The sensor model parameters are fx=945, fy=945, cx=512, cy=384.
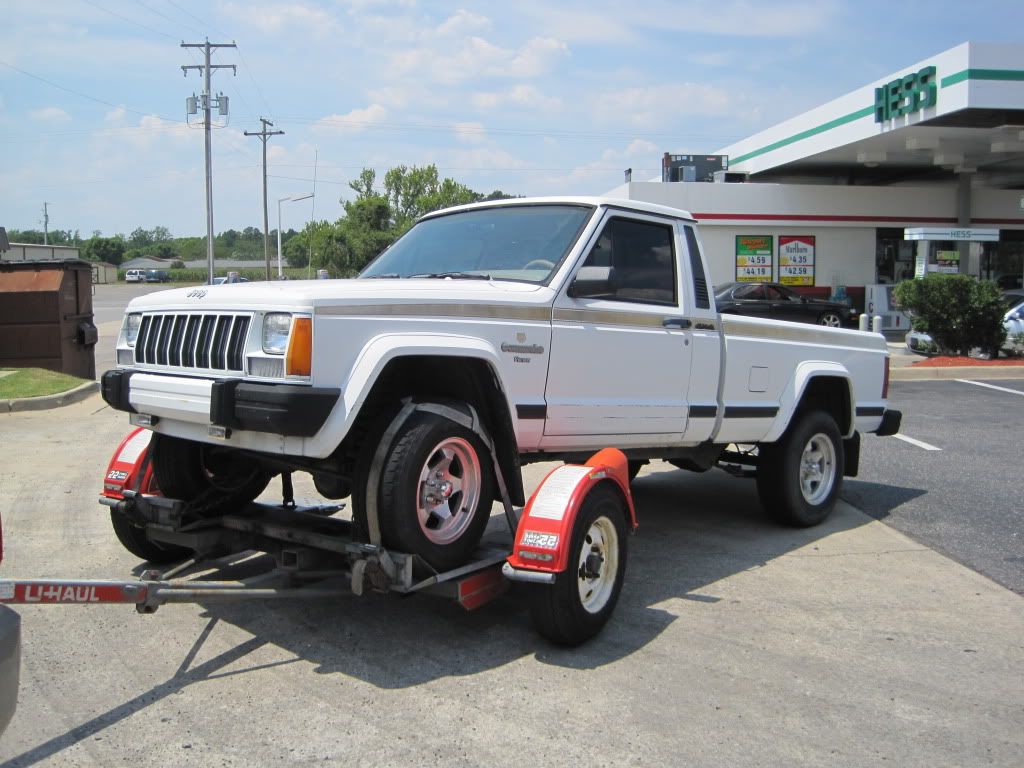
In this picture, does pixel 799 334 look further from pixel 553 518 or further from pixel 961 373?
pixel 961 373

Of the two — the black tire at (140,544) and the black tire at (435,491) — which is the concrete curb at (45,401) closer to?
the black tire at (140,544)

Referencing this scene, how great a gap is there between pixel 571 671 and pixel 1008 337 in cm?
1825

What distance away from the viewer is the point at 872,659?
14.8 ft

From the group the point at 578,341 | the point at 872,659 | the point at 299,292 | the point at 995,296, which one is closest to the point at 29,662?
the point at 299,292

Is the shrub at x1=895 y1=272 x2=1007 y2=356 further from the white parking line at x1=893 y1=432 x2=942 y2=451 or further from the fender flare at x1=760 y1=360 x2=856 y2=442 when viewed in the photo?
the fender flare at x1=760 y1=360 x2=856 y2=442

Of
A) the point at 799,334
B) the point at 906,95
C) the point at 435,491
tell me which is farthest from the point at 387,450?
the point at 906,95

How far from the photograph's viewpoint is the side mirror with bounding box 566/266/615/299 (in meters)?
4.93

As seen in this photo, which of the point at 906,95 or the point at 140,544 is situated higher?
the point at 906,95

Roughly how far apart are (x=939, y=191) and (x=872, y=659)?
2964 centimetres

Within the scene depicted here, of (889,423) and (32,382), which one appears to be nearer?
(889,423)

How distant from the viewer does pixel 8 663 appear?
8.53ft

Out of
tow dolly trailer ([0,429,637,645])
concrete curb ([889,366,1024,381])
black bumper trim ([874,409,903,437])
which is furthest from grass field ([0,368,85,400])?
concrete curb ([889,366,1024,381])

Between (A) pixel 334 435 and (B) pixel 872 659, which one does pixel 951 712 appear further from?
(A) pixel 334 435

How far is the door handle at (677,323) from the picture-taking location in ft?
18.5
